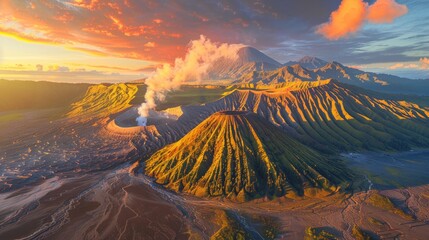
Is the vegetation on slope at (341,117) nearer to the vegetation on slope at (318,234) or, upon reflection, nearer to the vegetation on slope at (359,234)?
the vegetation on slope at (359,234)

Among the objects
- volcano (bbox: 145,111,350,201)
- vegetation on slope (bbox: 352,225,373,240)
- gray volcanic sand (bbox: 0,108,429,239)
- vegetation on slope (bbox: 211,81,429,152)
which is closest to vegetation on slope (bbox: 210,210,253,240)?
gray volcanic sand (bbox: 0,108,429,239)

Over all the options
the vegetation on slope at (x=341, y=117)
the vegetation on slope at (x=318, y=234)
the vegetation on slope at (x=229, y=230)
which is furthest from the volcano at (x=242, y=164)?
the vegetation on slope at (x=341, y=117)

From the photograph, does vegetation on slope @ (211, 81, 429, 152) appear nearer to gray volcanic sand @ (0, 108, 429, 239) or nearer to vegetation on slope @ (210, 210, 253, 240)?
gray volcanic sand @ (0, 108, 429, 239)

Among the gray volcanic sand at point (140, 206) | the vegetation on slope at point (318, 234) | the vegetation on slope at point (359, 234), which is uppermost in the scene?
the vegetation on slope at point (359, 234)

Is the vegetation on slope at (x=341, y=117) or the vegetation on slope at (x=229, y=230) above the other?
the vegetation on slope at (x=341, y=117)

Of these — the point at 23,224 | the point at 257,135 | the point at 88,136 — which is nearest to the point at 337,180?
the point at 257,135

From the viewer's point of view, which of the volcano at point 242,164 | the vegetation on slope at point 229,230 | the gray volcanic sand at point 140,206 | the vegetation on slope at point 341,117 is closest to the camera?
the vegetation on slope at point 229,230

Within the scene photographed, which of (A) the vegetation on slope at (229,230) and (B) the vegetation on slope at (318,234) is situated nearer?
(A) the vegetation on slope at (229,230)

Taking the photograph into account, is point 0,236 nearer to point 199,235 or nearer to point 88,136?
point 199,235

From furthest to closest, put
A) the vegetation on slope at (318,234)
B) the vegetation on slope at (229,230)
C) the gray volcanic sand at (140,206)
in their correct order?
the gray volcanic sand at (140,206)
the vegetation on slope at (318,234)
the vegetation on slope at (229,230)
